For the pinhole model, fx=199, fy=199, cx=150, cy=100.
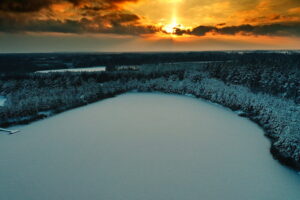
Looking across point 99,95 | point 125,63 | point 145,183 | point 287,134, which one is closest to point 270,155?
point 287,134

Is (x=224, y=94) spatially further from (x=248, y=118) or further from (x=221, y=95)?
(x=248, y=118)

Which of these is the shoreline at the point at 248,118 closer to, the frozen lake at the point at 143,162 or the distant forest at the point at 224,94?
the distant forest at the point at 224,94

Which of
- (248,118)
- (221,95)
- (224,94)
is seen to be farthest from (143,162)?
(221,95)

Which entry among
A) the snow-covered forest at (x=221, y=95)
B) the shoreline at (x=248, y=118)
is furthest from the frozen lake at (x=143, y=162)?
the snow-covered forest at (x=221, y=95)

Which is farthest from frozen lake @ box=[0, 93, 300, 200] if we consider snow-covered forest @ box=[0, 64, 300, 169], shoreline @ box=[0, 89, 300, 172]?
snow-covered forest @ box=[0, 64, 300, 169]

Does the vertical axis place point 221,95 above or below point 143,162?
above

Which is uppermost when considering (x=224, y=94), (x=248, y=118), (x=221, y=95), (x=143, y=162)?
(x=224, y=94)

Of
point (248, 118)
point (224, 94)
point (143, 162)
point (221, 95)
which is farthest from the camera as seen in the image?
point (221, 95)

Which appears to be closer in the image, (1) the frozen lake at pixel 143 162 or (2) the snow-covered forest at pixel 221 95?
(1) the frozen lake at pixel 143 162

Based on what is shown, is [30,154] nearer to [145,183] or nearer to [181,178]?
[145,183]
